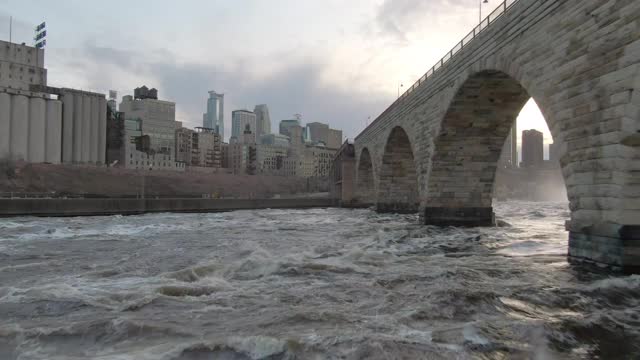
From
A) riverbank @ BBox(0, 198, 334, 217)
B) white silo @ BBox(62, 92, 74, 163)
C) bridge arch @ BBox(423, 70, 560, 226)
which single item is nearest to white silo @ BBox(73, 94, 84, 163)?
white silo @ BBox(62, 92, 74, 163)

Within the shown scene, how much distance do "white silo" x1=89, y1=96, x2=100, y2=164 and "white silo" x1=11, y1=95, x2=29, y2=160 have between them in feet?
43.1

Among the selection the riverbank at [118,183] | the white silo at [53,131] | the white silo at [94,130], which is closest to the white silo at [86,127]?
the white silo at [94,130]

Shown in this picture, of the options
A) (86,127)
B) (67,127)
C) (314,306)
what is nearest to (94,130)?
(86,127)

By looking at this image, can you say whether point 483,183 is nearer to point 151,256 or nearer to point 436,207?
point 436,207

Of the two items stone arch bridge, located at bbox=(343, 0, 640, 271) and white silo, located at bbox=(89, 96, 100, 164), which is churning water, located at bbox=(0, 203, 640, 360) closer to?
stone arch bridge, located at bbox=(343, 0, 640, 271)

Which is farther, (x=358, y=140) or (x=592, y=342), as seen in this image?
(x=358, y=140)

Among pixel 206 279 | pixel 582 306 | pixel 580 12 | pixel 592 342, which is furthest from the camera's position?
pixel 580 12

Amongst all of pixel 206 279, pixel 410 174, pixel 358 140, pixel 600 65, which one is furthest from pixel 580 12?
pixel 358 140

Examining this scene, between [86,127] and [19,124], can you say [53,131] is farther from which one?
[19,124]

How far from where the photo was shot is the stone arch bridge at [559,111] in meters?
11.6

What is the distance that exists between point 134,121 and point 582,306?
146958 mm

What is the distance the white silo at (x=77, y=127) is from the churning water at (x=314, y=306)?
96087 millimetres

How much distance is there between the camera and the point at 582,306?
355 inches

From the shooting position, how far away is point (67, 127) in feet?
329
